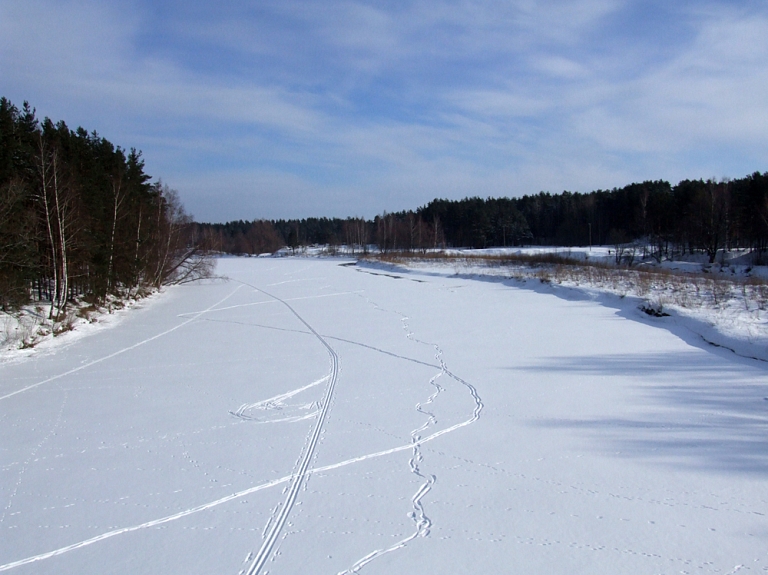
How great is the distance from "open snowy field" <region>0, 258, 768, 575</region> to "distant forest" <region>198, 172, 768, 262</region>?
1290 inches

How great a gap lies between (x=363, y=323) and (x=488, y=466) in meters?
9.50

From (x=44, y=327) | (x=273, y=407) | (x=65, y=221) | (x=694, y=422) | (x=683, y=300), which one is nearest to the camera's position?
(x=694, y=422)

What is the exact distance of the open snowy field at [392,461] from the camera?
343cm

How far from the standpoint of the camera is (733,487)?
164 inches

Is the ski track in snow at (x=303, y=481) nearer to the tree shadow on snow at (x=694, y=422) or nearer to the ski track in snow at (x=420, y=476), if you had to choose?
the ski track in snow at (x=420, y=476)

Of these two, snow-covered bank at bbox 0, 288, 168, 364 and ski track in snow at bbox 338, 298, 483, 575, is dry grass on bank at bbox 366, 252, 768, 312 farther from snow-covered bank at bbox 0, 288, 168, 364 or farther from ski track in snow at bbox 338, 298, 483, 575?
snow-covered bank at bbox 0, 288, 168, 364

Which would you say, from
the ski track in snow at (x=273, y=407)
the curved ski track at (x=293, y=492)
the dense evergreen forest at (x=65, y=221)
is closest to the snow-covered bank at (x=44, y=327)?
the dense evergreen forest at (x=65, y=221)

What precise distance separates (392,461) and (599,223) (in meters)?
79.4

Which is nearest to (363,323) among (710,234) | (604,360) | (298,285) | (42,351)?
(604,360)

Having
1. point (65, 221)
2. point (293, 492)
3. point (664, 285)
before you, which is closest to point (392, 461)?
point (293, 492)

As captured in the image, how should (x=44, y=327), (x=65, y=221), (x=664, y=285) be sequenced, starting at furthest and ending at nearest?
(x=664, y=285)
(x=65, y=221)
(x=44, y=327)

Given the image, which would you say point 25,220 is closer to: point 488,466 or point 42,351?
point 42,351

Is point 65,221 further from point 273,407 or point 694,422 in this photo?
point 694,422

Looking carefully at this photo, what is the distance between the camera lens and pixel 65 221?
642 inches
